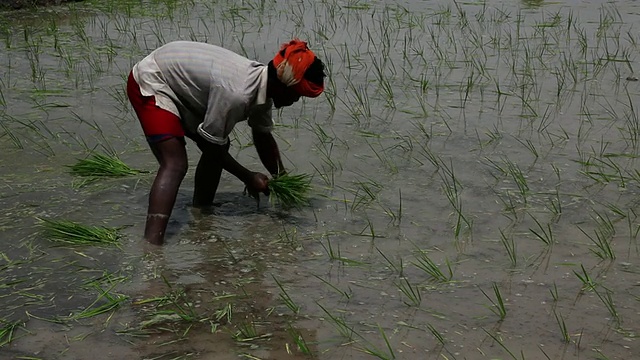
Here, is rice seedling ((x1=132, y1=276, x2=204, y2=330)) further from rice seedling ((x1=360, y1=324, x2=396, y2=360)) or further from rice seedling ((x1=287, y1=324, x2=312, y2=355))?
rice seedling ((x1=360, y1=324, x2=396, y2=360))

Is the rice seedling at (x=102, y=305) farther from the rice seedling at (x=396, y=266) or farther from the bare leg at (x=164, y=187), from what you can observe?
the rice seedling at (x=396, y=266)

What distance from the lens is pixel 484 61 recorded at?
716 cm

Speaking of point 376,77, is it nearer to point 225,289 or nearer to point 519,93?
point 519,93

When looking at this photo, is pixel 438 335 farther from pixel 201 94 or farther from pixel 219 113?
pixel 201 94

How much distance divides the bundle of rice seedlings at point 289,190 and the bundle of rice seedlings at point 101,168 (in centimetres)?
90

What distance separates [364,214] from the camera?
444cm

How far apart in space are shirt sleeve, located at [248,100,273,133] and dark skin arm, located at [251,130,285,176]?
8 centimetres

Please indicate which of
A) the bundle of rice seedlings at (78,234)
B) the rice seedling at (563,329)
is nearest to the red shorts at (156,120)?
the bundle of rice seedlings at (78,234)

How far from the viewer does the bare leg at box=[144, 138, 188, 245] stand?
3.95m

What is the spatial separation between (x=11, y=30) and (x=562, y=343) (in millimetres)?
6272

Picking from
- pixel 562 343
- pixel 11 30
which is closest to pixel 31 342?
pixel 562 343

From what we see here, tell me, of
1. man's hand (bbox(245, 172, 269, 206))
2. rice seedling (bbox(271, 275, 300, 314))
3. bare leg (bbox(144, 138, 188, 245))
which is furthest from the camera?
man's hand (bbox(245, 172, 269, 206))

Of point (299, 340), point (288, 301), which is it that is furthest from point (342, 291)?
point (299, 340)

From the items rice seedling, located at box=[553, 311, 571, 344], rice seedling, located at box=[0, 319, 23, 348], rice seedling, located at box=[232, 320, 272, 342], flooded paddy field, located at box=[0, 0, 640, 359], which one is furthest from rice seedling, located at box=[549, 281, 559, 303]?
rice seedling, located at box=[0, 319, 23, 348]
